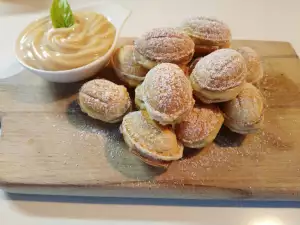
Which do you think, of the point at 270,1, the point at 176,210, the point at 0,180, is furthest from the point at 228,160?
the point at 270,1

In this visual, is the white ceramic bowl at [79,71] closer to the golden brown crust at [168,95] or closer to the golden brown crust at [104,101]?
the golden brown crust at [104,101]

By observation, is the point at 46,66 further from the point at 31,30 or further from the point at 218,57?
the point at 218,57

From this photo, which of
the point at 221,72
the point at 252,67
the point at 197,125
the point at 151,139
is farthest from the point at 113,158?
the point at 252,67

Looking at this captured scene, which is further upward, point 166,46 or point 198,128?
point 166,46

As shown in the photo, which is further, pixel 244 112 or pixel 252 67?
pixel 252 67

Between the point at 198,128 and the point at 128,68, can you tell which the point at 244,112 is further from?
the point at 128,68
